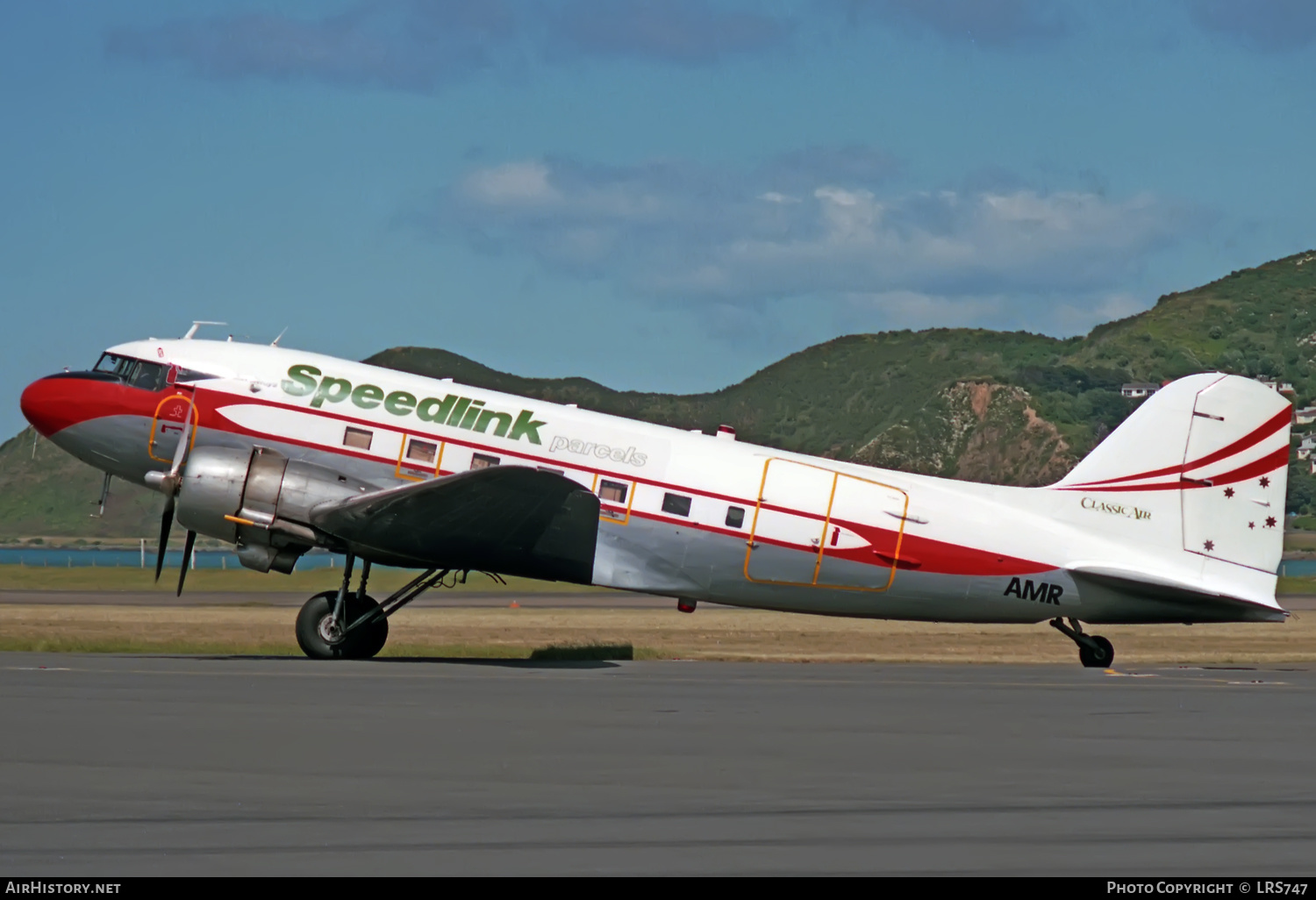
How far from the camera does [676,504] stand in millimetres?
21547

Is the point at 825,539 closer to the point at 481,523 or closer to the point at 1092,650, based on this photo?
the point at 1092,650

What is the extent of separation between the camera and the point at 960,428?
7057 inches

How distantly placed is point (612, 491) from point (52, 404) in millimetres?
8567

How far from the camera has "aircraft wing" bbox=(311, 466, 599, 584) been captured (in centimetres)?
1964

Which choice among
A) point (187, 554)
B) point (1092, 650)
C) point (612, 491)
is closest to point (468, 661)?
point (612, 491)

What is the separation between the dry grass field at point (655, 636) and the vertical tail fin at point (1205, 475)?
11.9 feet

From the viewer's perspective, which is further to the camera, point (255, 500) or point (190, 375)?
point (190, 375)

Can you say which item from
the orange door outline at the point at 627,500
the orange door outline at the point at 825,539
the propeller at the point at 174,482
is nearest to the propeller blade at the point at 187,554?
the propeller at the point at 174,482

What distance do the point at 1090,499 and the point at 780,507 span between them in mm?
4864

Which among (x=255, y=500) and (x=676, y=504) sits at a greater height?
(x=676, y=504)

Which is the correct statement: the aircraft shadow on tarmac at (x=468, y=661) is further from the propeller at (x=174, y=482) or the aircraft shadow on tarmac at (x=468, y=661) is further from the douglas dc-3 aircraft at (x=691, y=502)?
the propeller at (x=174, y=482)

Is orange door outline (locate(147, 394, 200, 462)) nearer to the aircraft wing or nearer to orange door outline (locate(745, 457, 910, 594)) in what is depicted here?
the aircraft wing

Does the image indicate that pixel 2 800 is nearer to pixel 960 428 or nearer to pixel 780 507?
pixel 780 507

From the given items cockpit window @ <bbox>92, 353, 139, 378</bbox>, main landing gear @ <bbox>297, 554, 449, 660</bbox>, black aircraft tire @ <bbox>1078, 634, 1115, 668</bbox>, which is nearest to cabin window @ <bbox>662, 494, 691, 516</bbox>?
main landing gear @ <bbox>297, 554, 449, 660</bbox>
